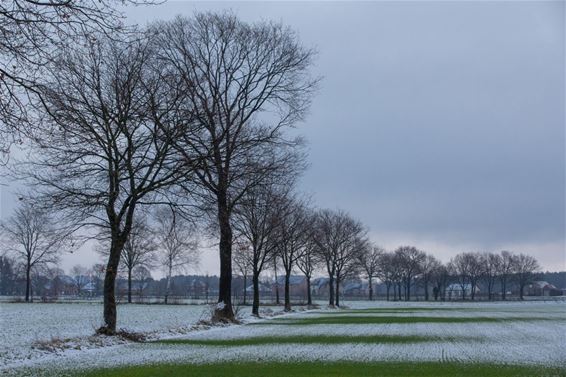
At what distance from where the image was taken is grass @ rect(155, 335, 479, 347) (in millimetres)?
23312

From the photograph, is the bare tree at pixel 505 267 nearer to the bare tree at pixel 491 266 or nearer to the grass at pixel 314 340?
the bare tree at pixel 491 266

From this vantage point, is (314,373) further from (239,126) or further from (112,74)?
(239,126)

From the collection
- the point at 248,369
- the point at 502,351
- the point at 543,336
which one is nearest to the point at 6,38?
the point at 248,369

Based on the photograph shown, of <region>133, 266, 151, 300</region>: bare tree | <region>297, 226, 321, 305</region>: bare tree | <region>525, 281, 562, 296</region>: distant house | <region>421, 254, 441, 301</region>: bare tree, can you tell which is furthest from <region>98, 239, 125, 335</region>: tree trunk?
<region>525, 281, 562, 296</region>: distant house

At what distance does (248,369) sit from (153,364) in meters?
2.66

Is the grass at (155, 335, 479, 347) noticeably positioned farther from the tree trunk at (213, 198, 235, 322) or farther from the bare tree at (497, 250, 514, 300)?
the bare tree at (497, 250, 514, 300)

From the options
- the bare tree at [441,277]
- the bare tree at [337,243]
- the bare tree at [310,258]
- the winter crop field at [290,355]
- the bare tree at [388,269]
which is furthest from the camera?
the bare tree at [441,277]

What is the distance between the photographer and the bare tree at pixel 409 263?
484 ft

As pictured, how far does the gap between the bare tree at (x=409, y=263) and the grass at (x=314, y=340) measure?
404 feet

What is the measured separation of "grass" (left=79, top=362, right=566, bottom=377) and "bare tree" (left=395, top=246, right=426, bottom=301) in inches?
5250

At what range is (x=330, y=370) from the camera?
14.9m

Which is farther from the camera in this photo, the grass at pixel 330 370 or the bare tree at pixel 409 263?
the bare tree at pixel 409 263

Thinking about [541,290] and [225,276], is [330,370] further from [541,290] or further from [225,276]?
[541,290]

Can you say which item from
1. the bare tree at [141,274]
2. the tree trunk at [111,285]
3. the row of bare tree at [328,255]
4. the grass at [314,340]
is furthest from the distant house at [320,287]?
the tree trunk at [111,285]
